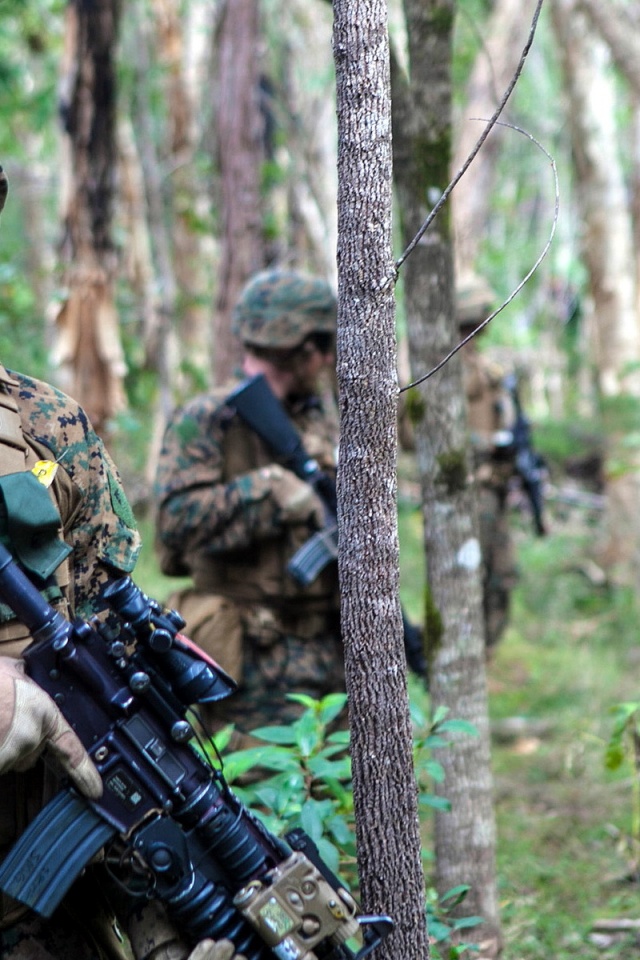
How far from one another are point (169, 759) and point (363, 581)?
451mm

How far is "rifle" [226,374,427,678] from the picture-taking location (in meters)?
3.61

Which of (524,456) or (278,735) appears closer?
(278,735)

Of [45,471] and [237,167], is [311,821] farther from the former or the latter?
[237,167]

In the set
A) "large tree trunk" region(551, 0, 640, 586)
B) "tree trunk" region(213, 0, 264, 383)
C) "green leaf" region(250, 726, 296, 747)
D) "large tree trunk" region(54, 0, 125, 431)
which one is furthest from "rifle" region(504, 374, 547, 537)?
"green leaf" region(250, 726, 296, 747)

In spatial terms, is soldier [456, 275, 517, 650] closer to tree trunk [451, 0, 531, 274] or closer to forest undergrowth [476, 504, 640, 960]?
forest undergrowth [476, 504, 640, 960]

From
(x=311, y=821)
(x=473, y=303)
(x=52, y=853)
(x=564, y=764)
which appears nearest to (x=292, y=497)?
(x=311, y=821)

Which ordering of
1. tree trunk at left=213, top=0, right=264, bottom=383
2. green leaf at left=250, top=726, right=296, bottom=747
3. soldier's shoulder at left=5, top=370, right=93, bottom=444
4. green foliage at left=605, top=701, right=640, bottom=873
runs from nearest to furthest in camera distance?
soldier's shoulder at left=5, top=370, right=93, bottom=444
green leaf at left=250, top=726, right=296, bottom=747
green foliage at left=605, top=701, right=640, bottom=873
tree trunk at left=213, top=0, right=264, bottom=383

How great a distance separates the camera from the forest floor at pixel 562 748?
338 centimetres

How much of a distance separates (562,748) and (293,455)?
7.98 ft

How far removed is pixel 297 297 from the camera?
12.8 feet

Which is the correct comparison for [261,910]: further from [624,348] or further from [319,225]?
[319,225]

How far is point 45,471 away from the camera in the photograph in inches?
72.2

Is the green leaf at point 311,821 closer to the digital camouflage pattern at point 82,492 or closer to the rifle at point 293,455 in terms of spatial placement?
the digital camouflage pattern at point 82,492

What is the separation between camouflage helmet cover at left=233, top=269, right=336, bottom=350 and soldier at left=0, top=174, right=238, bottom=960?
72.5 inches
